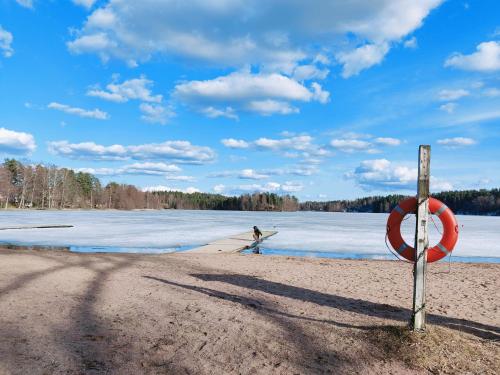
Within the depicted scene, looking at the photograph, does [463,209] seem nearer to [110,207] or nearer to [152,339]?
[110,207]

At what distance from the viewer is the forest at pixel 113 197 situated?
7819cm

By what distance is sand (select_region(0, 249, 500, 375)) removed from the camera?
4.32 metres

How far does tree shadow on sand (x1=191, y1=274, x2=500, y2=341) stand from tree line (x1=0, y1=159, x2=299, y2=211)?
244 feet

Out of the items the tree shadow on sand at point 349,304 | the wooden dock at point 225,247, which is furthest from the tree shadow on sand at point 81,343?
the wooden dock at point 225,247

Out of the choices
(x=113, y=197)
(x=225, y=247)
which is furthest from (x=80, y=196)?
(x=225, y=247)

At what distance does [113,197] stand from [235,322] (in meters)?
110

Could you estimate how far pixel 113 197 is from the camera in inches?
4291

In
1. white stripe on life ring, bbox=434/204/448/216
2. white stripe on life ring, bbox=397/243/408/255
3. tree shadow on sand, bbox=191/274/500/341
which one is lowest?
tree shadow on sand, bbox=191/274/500/341

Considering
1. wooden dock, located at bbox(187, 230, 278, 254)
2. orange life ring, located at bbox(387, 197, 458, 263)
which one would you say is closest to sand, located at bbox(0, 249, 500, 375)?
orange life ring, located at bbox(387, 197, 458, 263)

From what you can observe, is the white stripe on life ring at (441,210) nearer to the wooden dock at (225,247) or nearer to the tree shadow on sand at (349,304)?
the tree shadow on sand at (349,304)

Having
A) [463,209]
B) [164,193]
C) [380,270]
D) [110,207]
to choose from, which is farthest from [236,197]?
[380,270]

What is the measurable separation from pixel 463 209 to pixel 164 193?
105m

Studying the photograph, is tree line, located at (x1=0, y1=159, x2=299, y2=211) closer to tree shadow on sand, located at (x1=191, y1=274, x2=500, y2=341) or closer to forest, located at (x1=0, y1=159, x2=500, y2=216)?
forest, located at (x1=0, y1=159, x2=500, y2=216)

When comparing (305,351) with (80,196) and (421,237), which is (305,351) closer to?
(421,237)
